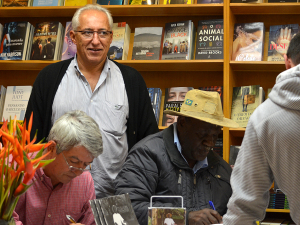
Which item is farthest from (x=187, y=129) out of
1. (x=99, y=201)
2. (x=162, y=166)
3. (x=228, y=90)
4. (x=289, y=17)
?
(x=289, y=17)

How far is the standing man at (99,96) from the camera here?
230 centimetres

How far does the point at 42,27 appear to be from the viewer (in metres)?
3.53

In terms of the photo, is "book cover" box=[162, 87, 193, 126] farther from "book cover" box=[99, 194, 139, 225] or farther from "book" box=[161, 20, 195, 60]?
"book cover" box=[99, 194, 139, 225]

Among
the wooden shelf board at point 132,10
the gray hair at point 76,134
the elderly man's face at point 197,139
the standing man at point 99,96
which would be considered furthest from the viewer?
the wooden shelf board at point 132,10

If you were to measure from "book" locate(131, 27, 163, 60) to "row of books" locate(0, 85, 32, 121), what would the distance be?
1020 mm

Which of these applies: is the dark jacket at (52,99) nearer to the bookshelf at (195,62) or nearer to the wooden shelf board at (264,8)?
the bookshelf at (195,62)

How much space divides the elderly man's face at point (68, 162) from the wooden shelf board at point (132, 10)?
1.92 meters

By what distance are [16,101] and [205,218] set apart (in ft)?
7.51

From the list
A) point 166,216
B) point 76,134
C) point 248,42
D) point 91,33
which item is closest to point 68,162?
point 76,134

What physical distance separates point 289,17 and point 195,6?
2.73ft

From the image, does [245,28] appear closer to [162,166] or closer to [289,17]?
[289,17]

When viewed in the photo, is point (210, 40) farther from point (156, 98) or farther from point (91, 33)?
point (91, 33)

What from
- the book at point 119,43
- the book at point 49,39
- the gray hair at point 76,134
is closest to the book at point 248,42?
the book at point 119,43

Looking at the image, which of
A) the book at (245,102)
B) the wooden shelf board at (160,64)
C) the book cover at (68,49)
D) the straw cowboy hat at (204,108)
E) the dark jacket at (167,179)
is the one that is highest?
the book cover at (68,49)
